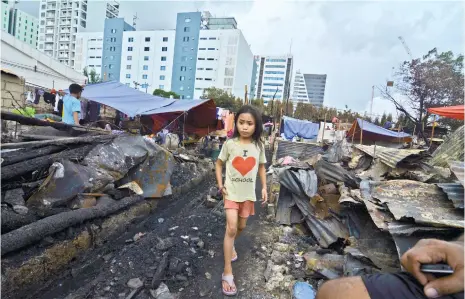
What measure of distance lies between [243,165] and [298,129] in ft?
47.0

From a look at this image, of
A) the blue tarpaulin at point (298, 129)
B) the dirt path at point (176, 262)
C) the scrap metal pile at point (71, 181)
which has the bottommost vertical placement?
the dirt path at point (176, 262)

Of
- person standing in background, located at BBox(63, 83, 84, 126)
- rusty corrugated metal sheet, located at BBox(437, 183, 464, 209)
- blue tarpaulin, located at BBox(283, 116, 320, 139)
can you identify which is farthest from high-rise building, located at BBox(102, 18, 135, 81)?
rusty corrugated metal sheet, located at BBox(437, 183, 464, 209)

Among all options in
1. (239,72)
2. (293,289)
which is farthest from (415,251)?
(239,72)

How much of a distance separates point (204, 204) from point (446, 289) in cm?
411

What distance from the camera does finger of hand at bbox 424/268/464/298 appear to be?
1035mm

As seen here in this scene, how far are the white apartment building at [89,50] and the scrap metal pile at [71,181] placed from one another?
68995 millimetres

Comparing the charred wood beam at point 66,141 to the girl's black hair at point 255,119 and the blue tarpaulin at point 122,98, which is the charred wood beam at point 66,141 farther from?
the girl's black hair at point 255,119

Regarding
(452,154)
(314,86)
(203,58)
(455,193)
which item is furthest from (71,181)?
(314,86)

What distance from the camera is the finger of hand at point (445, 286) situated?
104cm

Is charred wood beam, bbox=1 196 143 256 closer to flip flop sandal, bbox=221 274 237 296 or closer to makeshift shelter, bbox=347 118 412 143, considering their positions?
flip flop sandal, bbox=221 274 237 296

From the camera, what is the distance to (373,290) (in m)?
1.22

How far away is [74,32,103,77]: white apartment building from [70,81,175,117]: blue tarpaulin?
6363 centimetres

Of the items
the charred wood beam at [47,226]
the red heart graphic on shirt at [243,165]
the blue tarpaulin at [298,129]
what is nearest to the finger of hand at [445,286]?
A: the red heart graphic on shirt at [243,165]

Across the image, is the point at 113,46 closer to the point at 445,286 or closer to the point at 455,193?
the point at 455,193
